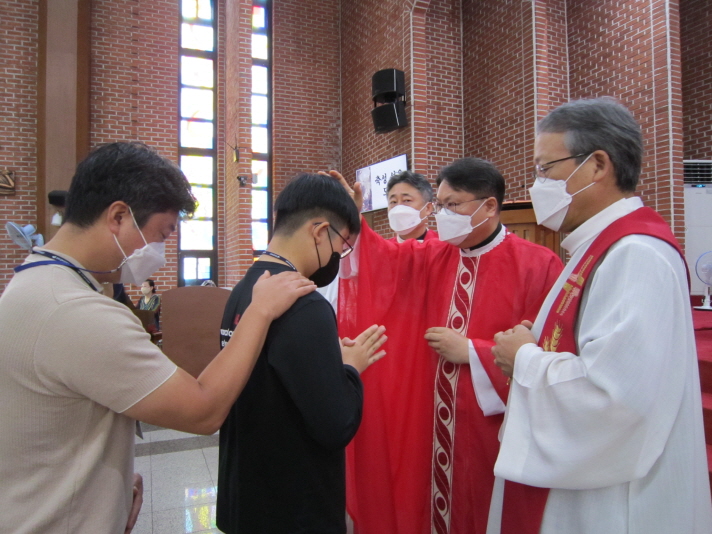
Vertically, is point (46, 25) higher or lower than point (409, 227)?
higher

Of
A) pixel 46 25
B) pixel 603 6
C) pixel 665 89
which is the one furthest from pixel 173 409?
pixel 46 25

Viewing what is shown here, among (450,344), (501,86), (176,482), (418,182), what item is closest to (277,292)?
(450,344)

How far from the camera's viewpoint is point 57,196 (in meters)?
5.37

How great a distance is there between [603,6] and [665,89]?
157cm

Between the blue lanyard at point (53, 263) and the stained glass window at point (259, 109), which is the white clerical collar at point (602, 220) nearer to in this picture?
the blue lanyard at point (53, 263)

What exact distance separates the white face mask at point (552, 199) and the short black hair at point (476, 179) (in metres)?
0.61

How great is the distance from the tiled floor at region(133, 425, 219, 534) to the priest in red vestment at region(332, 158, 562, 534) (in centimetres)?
147

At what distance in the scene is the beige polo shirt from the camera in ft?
2.97

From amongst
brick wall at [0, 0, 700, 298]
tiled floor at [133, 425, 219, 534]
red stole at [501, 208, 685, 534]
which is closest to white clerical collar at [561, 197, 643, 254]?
red stole at [501, 208, 685, 534]

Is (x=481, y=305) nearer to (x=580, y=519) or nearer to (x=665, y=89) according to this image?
(x=580, y=519)

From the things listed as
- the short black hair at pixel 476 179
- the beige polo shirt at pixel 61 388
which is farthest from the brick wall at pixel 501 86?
the beige polo shirt at pixel 61 388

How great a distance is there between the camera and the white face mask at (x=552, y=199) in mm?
1314

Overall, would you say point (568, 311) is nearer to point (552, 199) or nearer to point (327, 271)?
point (552, 199)

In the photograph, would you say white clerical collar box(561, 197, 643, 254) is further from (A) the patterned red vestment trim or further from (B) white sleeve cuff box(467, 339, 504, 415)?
(A) the patterned red vestment trim
